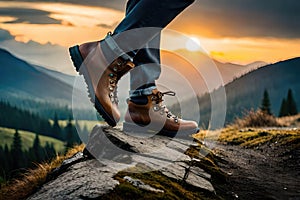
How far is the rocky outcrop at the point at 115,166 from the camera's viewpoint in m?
2.25

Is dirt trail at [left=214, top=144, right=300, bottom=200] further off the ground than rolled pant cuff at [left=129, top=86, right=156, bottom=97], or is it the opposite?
rolled pant cuff at [left=129, top=86, right=156, bottom=97]

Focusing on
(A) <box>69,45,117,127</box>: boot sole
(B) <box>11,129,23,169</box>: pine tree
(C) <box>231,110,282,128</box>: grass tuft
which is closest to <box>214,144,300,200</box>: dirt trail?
(A) <box>69,45,117,127</box>: boot sole

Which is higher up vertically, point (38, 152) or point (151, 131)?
point (151, 131)

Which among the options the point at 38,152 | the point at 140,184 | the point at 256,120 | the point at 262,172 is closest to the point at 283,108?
the point at 256,120

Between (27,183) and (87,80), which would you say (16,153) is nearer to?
(27,183)

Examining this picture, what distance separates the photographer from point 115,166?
8.38 ft

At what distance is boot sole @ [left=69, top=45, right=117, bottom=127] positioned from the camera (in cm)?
302

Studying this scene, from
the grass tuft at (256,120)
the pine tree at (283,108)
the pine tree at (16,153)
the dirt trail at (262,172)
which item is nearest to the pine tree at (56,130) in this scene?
the pine tree at (16,153)

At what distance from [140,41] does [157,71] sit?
16.0 inches

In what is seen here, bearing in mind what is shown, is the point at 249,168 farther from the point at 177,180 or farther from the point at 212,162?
the point at 177,180

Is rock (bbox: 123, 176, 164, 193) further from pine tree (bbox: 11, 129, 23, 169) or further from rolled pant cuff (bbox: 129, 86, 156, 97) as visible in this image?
pine tree (bbox: 11, 129, 23, 169)

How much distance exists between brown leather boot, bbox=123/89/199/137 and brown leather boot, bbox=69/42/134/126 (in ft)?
1.03

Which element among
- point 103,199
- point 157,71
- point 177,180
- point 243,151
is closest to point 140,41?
point 157,71

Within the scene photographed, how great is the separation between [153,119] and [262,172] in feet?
2.95
